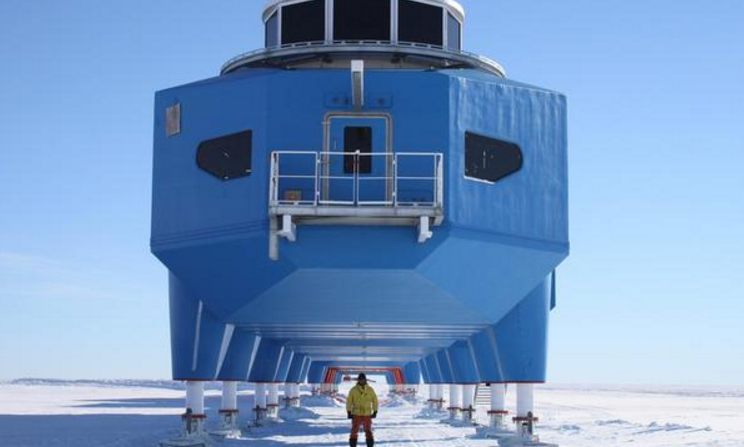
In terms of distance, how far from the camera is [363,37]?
19.1 meters

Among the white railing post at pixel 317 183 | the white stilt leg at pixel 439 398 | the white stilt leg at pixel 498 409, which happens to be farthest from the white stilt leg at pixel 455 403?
the white railing post at pixel 317 183

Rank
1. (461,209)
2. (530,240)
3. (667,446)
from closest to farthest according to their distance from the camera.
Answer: (461,209) < (530,240) < (667,446)

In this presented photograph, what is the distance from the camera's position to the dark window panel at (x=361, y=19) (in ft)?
62.8

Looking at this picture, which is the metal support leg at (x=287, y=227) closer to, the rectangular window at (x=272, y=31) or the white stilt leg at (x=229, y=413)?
the rectangular window at (x=272, y=31)

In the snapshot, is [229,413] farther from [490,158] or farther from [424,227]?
[424,227]

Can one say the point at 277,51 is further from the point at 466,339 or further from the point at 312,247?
the point at 466,339

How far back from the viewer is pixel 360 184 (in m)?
16.4

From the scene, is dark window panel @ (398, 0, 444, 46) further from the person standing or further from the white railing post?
the person standing

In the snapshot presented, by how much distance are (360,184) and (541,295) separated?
18.7 ft

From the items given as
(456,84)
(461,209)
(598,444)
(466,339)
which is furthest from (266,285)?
(598,444)

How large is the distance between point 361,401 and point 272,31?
26.9ft

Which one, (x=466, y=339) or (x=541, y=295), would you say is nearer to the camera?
(x=541, y=295)

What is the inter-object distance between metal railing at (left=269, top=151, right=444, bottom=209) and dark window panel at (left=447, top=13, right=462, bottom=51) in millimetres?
4609

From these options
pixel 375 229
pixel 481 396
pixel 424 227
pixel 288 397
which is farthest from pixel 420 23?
pixel 288 397
